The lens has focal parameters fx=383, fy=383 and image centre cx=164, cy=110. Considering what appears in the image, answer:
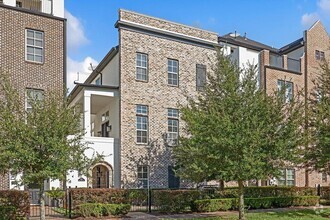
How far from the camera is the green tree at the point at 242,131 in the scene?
14125mm

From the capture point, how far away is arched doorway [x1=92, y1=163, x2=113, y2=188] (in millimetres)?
23438

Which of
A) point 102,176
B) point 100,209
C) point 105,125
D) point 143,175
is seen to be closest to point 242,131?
point 100,209

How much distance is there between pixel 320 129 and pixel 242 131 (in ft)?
16.3

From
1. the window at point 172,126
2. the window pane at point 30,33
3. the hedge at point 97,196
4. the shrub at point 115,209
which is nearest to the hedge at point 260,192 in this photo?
the hedge at point 97,196

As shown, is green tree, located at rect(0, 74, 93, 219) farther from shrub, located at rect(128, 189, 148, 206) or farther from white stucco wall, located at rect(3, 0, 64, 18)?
white stucco wall, located at rect(3, 0, 64, 18)

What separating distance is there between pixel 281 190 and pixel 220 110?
10.5 metres

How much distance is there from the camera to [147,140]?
24.6 meters

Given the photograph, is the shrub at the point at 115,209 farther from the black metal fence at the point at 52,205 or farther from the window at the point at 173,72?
the window at the point at 173,72

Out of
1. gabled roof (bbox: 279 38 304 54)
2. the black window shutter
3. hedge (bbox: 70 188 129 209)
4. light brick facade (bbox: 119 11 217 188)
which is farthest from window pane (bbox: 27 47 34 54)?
gabled roof (bbox: 279 38 304 54)

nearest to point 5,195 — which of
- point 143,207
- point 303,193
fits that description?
point 143,207

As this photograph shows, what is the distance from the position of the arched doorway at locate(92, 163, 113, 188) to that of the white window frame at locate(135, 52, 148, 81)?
5976 millimetres

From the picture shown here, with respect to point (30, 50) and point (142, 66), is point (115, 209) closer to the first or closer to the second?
A: point (30, 50)

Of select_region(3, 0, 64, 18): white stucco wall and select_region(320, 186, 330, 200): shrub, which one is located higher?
select_region(3, 0, 64, 18): white stucco wall

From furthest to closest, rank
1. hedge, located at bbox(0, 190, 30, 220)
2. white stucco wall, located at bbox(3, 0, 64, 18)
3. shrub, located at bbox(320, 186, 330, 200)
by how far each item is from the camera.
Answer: shrub, located at bbox(320, 186, 330, 200), white stucco wall, located at bbox(3, 0, 64, 18), hedge, located at bbox(0, 190, 30, 220)
